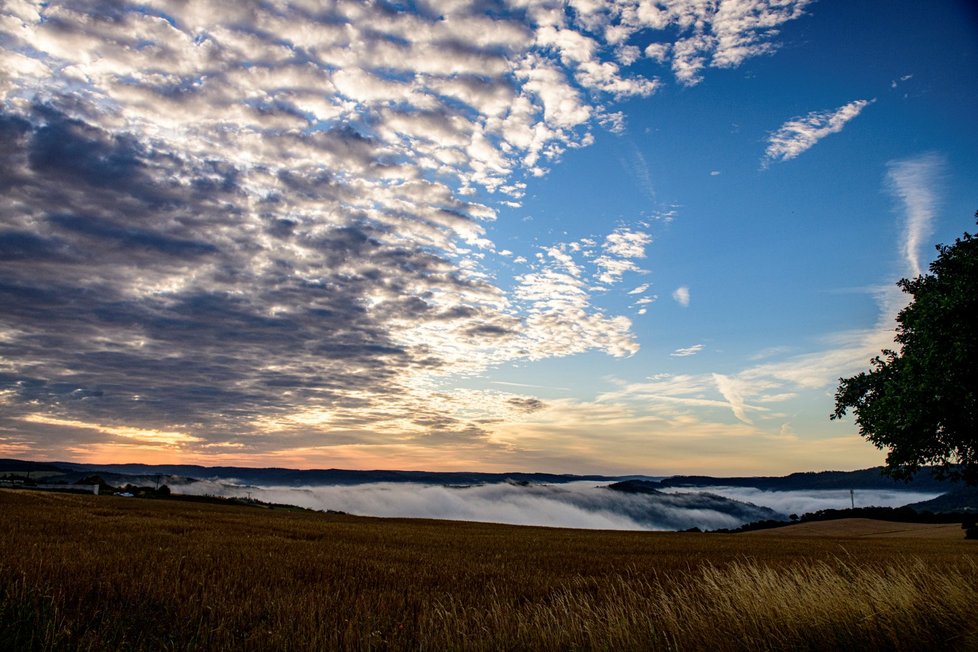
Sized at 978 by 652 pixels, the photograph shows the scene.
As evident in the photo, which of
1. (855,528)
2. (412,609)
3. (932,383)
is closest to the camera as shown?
(412,609)

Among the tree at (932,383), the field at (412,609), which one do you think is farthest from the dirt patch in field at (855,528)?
the field at (412,609)

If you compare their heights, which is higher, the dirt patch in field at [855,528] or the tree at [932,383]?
the tree at [932,383]

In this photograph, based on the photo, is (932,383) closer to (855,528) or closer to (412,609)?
(412,609)

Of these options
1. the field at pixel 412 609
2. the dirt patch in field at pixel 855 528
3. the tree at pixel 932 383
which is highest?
the tree at pixel 932 383

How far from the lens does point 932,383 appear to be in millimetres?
25609

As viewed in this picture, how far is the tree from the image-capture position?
25312 mm

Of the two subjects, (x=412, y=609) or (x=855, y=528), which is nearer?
(x=412, y=609)

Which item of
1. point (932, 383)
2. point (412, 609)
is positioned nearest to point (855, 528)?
point (932, 383)

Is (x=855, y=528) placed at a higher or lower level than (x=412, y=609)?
lower

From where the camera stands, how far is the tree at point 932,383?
25312mm

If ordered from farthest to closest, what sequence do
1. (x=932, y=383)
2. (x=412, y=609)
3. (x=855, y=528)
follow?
(x=855, y=528), (x=932, y=383), (x=412, y=609)

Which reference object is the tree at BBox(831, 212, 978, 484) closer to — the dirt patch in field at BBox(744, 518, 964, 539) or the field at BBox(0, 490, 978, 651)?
the field at BBox(0, 490, 978, 651)

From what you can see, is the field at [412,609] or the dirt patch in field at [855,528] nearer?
the field at [412,609]

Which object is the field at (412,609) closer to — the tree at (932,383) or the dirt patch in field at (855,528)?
the tree at (932,383)
